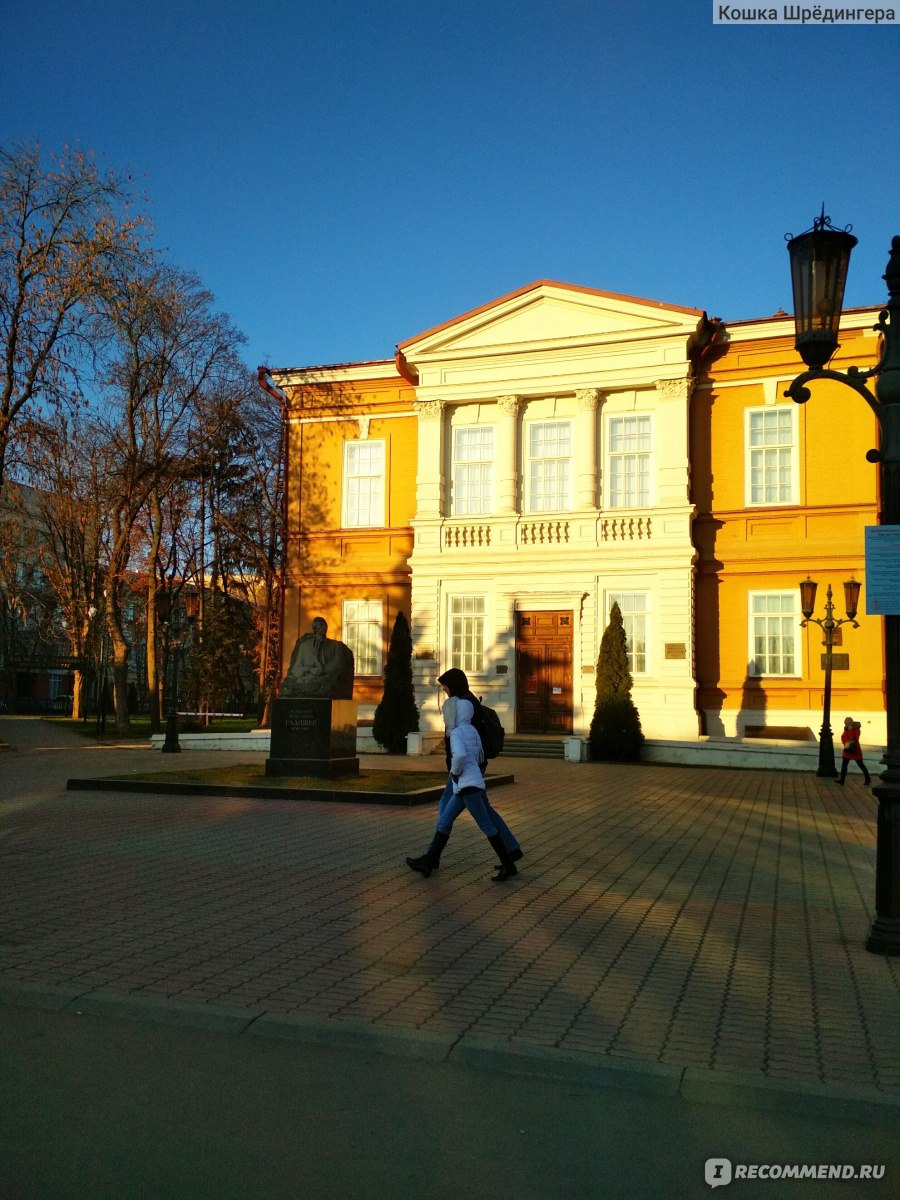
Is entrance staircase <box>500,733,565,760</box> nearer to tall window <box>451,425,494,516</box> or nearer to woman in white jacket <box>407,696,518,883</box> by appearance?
tall window <box>451,425,494,516</box>

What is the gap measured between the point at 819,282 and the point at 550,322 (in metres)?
22.6

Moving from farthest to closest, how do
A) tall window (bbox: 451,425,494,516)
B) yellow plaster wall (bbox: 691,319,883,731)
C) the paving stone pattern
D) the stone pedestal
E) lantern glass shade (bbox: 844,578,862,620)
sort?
tall window (bbox: 451,425,494,516) → yellow plaster wall (bbox: 691,319,883,731) → lantern glass shade (bbox: 844,578,862,620) → the stone pedestal → the paving stone pattern

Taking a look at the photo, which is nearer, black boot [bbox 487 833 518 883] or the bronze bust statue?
black boot [bbox 487 833 518 883]

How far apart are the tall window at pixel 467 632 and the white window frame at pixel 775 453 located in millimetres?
7826

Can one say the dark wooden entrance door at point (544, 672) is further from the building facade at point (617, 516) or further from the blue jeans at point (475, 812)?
the blue jeans at point (475, 812)

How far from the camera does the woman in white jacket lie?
9719mm

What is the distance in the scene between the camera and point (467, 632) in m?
30.4

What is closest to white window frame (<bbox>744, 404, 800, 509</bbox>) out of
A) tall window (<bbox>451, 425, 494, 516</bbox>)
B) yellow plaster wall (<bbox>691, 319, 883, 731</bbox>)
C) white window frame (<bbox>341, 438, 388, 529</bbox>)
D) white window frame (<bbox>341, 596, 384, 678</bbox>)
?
yellow plaster wall (<bbox>691, 319, 883, 731</bbox>)

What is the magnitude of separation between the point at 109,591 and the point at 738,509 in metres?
21.2

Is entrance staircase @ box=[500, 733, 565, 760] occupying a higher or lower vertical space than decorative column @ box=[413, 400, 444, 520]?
lower

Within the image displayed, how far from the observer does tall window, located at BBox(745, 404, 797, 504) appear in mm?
28422

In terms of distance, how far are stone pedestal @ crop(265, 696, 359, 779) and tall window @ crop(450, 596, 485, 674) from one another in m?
12.8

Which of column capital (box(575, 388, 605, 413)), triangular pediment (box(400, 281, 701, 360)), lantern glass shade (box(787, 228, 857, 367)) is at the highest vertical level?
triangular pediment (box(400, 281, 701, 360))

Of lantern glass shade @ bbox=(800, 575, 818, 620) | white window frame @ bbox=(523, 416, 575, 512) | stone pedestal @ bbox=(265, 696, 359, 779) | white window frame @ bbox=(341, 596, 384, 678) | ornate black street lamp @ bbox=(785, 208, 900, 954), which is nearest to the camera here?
ornate black street lamp @ bbox=(785, 208, 900, 954)
